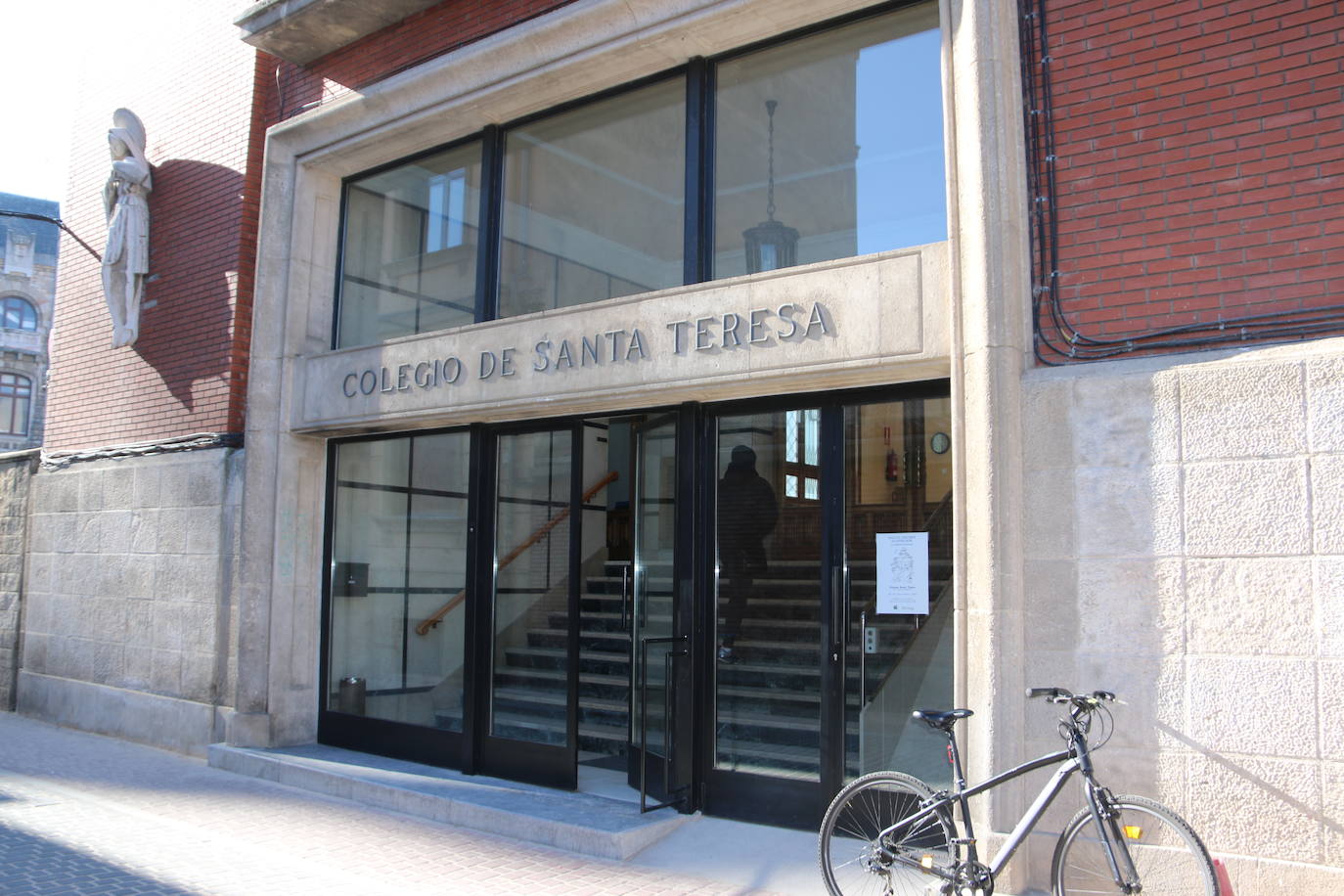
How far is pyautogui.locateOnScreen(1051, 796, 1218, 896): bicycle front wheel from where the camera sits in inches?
164

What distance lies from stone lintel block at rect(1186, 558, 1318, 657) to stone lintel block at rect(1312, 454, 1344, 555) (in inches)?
5.3

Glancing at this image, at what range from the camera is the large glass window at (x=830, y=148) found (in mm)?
6434

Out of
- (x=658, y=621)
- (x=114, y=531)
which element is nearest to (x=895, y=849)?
(x=658, y=621)

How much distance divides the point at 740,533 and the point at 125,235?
7.09 meters

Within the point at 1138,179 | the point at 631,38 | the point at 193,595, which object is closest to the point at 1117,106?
the point at 1138,179

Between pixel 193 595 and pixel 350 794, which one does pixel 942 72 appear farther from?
pixel 193 595

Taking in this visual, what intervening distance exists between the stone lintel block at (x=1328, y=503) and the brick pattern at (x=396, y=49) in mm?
5611

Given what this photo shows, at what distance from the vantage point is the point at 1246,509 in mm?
4836

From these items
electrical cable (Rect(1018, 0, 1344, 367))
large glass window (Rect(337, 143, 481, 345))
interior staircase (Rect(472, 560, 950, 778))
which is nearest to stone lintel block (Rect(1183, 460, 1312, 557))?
electrical cable (Rect(1018, 0, 1344, 367))

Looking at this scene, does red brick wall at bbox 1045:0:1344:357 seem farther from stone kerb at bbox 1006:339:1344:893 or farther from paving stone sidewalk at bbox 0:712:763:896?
paving stone sidewalk at bbox 0:712:763:896

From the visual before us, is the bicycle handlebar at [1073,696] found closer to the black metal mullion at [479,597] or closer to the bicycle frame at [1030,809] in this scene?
the bicycle frame at [1030,809]

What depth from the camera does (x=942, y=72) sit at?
5863mm

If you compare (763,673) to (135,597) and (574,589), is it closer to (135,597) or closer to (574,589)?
(574,589)

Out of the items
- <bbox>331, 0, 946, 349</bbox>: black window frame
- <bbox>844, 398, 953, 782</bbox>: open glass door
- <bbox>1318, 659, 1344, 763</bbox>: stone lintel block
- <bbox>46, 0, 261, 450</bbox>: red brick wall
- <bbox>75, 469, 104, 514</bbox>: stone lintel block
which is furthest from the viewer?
<bbox>75, 469, 104, 514</bbox>: stone lintel block
